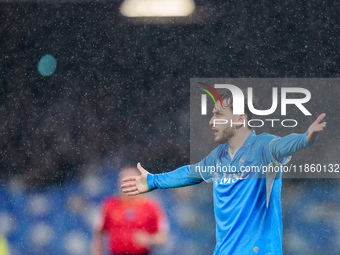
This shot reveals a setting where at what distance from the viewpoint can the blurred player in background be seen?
258 centimetres

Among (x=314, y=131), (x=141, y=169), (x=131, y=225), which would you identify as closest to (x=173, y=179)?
(x=141, y=169)

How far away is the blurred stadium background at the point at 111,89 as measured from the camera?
2617 millimetres

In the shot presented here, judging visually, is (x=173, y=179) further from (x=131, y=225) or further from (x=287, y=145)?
(x=287, y=145)

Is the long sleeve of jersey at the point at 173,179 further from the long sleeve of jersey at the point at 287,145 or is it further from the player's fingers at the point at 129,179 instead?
the long sleeve of jersey at the point at 287,145

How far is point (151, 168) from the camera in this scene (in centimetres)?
264

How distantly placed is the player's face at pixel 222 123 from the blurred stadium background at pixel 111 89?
180 mm

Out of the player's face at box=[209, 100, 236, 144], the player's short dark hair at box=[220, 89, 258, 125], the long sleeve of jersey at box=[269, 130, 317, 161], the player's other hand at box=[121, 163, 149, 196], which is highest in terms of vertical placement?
the player's short dark hair at box=[220, 89, 258, 125]

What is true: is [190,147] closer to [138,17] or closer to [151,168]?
[151,168]

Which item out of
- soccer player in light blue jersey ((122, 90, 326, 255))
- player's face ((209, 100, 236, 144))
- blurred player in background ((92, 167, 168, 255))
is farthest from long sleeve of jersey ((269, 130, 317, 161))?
blurred player in background ((92, 167, 168, 255))

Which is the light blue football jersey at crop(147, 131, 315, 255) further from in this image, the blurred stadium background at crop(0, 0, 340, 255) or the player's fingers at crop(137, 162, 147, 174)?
the player's fingers at crop(137, 162, 147, 174)

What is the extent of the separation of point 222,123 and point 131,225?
861 millimetres

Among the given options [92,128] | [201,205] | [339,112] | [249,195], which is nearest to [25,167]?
[92,128]

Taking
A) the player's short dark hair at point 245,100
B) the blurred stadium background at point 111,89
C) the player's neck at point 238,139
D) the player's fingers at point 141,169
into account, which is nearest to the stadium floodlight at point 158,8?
the blurred stadium background at point 111,89

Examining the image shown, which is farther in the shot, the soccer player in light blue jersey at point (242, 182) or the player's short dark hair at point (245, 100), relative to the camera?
the player's short dark hair at point (245, 100)
